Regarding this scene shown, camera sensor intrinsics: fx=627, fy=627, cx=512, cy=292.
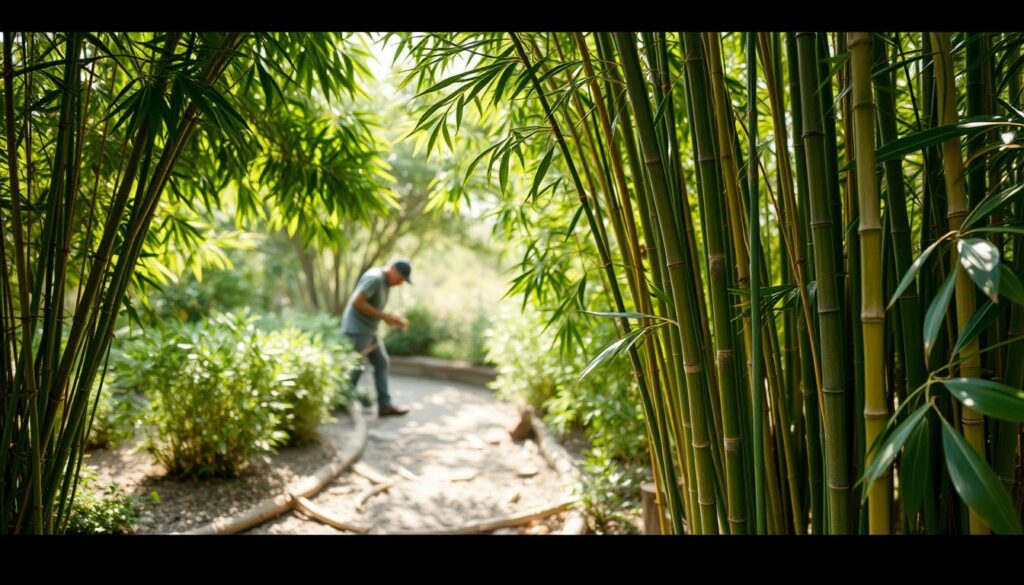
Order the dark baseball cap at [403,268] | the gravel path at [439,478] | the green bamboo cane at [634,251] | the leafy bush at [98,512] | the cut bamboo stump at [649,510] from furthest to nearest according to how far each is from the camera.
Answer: the dark baseball cap at [403,268]
the gravel path at [439,478]
the cut bamboo stump at [649,510]
the leafy bush at [98,512]
the green bamboo cane at [634,251]

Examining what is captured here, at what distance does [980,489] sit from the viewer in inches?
24.4

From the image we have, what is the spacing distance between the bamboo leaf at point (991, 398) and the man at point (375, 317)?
15.8 ft

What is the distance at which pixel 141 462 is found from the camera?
3.54 metres

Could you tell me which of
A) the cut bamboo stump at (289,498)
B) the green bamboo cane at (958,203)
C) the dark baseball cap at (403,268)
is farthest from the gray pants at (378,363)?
the green bamboo cane at (958,203)

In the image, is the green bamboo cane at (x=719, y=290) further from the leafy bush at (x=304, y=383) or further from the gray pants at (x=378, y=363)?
the gray pants at (x=378, y=363)

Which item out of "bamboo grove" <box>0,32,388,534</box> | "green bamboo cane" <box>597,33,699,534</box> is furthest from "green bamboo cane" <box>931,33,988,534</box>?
"bamboo grove" <box>0,32,388,534</box>

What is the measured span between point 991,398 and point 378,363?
539 centimetres

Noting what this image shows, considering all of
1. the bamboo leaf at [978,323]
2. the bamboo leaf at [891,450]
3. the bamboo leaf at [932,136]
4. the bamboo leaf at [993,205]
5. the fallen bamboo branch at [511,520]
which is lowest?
the fallen bamboo branch at [511,520]

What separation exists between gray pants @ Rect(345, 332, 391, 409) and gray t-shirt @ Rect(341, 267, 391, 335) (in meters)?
0.06

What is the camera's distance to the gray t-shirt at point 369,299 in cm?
542

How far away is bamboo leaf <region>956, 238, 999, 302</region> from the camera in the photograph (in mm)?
625

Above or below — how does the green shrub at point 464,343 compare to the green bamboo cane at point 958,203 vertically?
below
